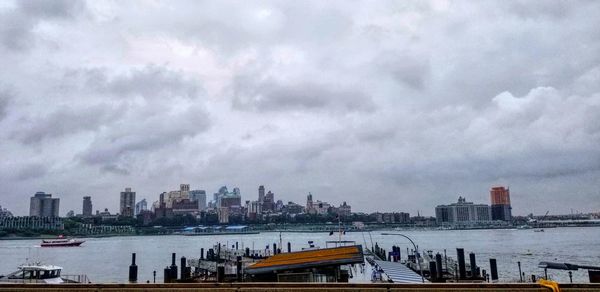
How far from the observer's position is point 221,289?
16500mm

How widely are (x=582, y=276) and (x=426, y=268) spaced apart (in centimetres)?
2414

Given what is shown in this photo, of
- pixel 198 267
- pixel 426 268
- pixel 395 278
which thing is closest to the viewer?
pixel 395 278

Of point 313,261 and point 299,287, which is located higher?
point 299,287

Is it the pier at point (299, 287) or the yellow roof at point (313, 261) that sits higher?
the pier at point (299, 287)

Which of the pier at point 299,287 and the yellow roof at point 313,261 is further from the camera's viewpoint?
the yellow roof at point 313,261

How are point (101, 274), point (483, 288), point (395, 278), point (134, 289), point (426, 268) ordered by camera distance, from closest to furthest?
point (483, 288), point (134, 289), point (395, 278), point (426, 268), point (101, 274)

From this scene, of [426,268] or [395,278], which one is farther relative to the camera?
[426,268]

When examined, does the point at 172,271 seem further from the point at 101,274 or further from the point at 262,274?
the point at 101,274

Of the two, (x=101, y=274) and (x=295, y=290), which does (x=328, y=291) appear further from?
(x=101, y=274)

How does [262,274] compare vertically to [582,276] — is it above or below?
above

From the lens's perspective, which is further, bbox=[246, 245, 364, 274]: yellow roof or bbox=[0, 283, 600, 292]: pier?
bbox=[246, 245, 364, 274]: yellow roof

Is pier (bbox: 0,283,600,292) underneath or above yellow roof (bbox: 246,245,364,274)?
above

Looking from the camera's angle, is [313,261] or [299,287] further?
[313,261]

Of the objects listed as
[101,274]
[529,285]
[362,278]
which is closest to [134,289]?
→ [529,285]
